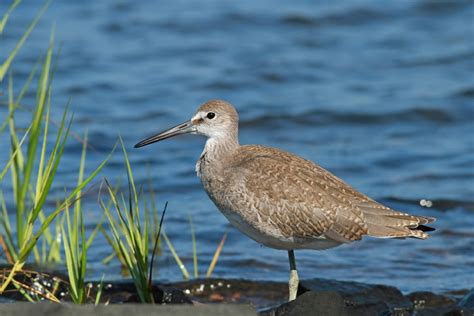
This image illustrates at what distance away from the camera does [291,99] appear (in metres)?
13.3

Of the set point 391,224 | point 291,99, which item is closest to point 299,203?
Result: point 391,224

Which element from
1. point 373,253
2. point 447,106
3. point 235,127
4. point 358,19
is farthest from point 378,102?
point 235,127

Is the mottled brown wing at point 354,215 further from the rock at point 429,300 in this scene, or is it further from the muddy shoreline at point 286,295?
the rock at point 429,300

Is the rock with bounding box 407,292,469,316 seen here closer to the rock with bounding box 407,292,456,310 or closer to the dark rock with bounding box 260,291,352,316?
the rock with bounding box 407,292,456,310

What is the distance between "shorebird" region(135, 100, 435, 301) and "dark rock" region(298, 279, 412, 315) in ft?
1.07

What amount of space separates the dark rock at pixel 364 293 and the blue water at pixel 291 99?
2.18 ft

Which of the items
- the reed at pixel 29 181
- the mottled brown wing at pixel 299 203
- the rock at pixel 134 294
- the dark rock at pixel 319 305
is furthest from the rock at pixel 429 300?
the reed at pixel 29 181

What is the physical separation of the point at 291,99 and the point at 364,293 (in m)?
6.25

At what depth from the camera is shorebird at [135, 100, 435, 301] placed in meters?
6.72

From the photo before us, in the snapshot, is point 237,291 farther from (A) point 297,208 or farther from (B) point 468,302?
(B) point 468,302

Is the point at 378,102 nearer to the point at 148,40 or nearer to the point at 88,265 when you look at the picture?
the point at 148,40

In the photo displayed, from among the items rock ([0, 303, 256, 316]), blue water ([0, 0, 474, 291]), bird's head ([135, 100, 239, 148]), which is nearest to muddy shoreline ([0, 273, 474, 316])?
blue water ([0, 0, 474, 291])

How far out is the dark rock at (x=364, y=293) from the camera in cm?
698

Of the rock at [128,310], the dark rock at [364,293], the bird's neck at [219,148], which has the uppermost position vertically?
the bird's neck at [219,148]
